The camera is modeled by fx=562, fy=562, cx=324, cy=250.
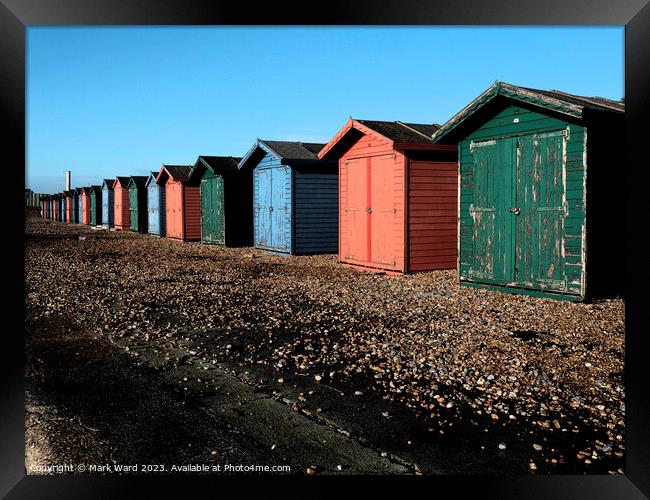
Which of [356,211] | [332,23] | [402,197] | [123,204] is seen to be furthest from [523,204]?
[123,204]

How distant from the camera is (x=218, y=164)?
23.7m

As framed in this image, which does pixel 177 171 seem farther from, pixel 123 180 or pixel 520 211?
pixel 520 211

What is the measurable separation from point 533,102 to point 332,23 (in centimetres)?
735

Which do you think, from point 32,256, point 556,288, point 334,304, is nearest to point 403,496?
point 334,304

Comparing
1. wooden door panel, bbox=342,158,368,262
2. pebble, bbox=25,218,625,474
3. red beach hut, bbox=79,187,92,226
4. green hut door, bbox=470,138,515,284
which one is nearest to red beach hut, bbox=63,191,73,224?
red beach hut, bbox=79,187,92,226

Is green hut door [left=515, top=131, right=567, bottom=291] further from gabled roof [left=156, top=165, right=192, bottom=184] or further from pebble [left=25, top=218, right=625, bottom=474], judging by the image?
gabled roof [left=156, top=165, right=192, bottom=184]

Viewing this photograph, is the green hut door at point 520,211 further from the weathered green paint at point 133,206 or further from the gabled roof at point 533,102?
the weathered green paint at point 133,206

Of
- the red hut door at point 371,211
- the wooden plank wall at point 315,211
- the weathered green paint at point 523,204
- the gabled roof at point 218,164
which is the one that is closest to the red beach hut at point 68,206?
the gabled roof at point 218,164

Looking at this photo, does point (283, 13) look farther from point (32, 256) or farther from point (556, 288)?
point (32, 256)

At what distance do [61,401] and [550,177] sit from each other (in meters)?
8.29

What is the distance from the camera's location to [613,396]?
4.92 metres

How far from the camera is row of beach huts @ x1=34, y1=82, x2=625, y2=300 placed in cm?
946

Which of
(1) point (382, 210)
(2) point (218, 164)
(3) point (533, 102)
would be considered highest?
(2) point (218, 164)

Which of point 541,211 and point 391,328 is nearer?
point 391,328
